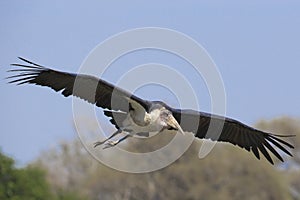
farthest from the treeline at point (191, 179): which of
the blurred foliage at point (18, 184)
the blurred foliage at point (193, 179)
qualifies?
the blurred foliage at point (18, 184)

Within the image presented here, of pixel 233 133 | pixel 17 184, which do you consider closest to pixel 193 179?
pixel 17 184

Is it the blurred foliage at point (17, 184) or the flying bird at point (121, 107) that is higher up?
the blurred foliage at point (17, 184)

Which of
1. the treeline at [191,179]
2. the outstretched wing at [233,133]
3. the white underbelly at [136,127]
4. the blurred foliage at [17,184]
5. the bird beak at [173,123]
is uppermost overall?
the treeline at [191,179]

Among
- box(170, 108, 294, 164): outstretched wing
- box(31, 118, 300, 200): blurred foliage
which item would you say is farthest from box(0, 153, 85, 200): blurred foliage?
box(31, 118, 300, 200): blurred foliage

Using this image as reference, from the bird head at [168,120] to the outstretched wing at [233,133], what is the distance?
0.80 m

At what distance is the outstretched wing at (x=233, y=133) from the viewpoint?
74.4ft

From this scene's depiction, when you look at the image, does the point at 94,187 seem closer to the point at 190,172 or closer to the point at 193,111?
the point at 190,172

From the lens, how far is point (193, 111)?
72.5 ft

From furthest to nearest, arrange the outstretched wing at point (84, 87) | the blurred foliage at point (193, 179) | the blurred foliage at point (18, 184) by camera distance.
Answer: the blurred foliage at point (193, 179), the blurred foliage at point (18, 184), the outstretched wing at point (84, 87)

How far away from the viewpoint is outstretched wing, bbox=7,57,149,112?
20.6 meters

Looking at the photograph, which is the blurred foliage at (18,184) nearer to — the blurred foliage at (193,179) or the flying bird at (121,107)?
the flying bird at (121,107)

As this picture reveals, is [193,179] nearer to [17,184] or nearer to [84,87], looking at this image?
[17,184]

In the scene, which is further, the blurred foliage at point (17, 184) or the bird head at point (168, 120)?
the blurred foliage at point (17, 184)

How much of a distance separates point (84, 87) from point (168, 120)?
1.64 metres
